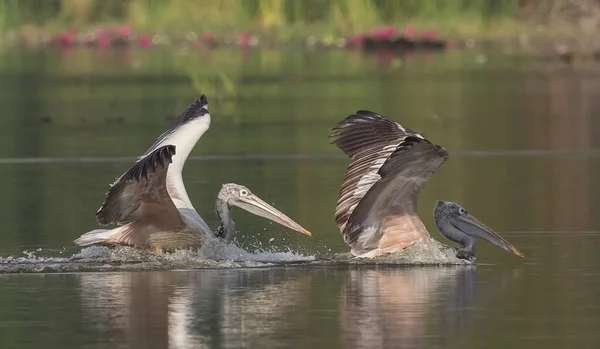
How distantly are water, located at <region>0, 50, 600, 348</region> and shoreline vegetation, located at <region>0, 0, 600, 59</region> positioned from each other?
1485 cm

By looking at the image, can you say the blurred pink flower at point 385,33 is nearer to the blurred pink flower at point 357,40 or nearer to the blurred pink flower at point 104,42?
the blurred pink flower at point 357,40

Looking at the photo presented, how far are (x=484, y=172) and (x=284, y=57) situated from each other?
96.3 feet

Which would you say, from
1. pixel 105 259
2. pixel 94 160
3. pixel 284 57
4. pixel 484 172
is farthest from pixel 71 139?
pixel 284 57

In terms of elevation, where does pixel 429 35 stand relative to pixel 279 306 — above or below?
above

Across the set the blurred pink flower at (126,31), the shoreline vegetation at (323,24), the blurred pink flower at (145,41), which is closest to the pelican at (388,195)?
the shoreline vegetation at (323,24)

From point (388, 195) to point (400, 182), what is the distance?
0.66 ft

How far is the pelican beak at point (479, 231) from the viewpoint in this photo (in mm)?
12898

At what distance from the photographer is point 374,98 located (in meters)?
31.6

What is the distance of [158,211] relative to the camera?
1311cm

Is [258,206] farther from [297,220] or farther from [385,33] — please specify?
[385,33]

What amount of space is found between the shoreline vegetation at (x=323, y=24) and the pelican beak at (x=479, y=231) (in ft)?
112

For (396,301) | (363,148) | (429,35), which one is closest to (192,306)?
(396,301)

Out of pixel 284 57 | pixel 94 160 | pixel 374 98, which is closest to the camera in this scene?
pixel 94 160

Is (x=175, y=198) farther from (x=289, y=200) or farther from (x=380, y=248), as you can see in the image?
(x=289, y=200)
